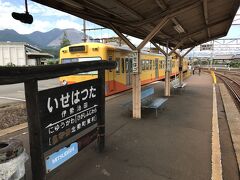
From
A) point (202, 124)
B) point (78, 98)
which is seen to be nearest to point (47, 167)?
point (78, 98)

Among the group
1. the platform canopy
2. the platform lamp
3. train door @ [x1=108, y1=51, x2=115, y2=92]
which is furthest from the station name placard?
train door @ [x1=108, y1=51, x2=115, y2=92]

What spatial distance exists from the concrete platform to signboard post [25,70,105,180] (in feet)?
1.63

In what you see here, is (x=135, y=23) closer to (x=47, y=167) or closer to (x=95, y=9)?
(x=95, y=9)

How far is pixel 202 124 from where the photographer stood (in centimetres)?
597

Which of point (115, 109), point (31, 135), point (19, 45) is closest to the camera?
point (31, 135)

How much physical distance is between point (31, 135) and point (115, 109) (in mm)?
5363

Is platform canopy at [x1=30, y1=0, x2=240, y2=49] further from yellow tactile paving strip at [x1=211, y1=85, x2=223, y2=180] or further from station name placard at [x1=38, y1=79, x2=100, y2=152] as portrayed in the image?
yellow tactile paving strip at [x1=211, y1=85, x2=223, y2=180]

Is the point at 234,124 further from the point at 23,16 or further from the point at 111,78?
the point at 23,16

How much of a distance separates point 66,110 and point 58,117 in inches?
7.1

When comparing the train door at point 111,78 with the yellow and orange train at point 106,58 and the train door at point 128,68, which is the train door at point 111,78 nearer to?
the yellow and orange train at point 106,58

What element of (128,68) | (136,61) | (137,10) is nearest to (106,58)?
(128,68)

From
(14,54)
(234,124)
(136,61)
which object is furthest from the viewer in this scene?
(14,54)

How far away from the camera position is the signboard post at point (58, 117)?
97.7 inches

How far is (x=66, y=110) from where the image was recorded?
3.00 metres
